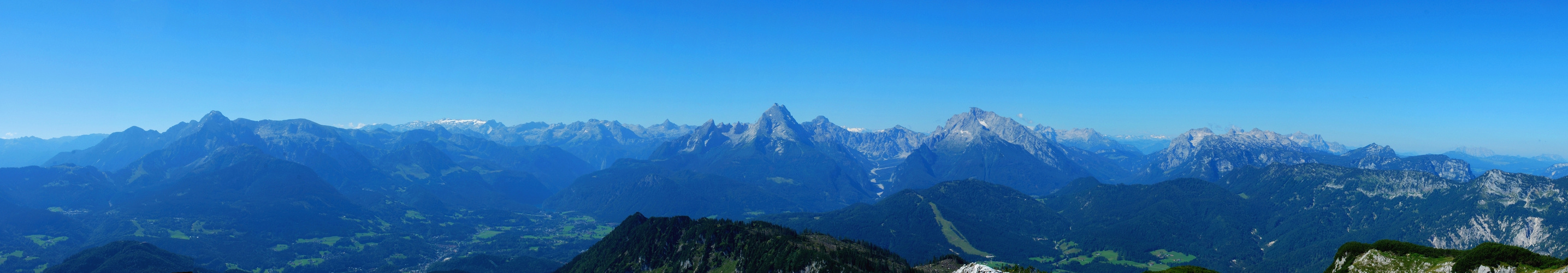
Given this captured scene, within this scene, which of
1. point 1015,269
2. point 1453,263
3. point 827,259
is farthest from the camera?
point 827,259

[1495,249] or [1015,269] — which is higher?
[1495,249]

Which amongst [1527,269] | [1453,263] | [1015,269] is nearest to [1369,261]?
[1453,263]

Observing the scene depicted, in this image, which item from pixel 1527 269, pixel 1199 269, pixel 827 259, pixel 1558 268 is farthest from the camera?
pixel 827 259

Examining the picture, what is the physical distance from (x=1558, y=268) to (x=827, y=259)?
5328 inches

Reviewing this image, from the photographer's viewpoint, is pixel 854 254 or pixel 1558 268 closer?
pixel 1558 268

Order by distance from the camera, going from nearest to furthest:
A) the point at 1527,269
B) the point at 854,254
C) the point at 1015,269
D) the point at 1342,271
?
the point at 1527,269
the point at 1342,271
the point at 1015,269
the point at 854,254

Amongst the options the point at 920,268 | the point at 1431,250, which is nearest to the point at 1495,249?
the point at 1431,250

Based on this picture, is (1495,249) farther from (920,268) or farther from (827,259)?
(827,259)

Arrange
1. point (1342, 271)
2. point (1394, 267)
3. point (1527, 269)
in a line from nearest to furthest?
point (1527, 269), point (1394, 267), point (1342, 271)

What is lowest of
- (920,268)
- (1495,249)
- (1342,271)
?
(920,268)

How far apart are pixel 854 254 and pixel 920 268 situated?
20.0 metres

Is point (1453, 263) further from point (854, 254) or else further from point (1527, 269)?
point (854, 254)

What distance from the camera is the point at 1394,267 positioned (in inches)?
4198

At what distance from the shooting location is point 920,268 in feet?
626
